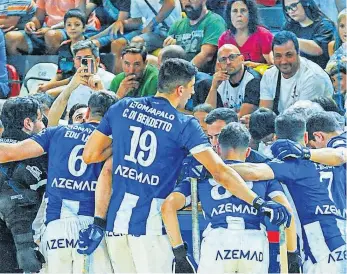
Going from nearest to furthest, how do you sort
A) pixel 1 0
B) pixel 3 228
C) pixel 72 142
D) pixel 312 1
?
1. pixel 72 142
2. pixel 3 228
3. pixel 312 1
4. pixel 1 0

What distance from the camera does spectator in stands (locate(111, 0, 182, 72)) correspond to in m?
8.45

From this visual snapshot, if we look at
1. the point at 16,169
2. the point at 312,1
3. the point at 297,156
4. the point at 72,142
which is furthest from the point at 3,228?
the point at 312,1

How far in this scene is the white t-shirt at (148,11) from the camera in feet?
28.0

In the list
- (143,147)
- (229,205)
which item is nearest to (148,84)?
(143,147)

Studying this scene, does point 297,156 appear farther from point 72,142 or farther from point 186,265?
point 72,142

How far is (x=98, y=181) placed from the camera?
6.32m

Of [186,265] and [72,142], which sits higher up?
[72,142]

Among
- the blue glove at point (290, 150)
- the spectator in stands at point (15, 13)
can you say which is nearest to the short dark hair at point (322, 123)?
the blue glove at point (290, 150)

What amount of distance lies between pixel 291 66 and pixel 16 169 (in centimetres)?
225

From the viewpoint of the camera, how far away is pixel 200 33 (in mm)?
8062

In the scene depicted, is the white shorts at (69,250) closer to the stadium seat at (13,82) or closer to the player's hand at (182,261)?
the player's hand at (182,261)

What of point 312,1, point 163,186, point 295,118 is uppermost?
point 312,1


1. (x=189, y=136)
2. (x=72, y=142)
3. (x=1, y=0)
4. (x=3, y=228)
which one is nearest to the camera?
(x=189, y=136)

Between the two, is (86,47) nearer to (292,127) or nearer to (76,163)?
(76,163)
